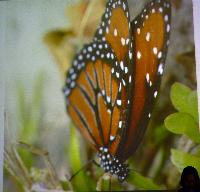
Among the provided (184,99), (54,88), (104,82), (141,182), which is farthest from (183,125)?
(54,88)

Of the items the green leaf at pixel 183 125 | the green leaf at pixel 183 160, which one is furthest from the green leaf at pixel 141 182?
the green leaf at pixel 183 125

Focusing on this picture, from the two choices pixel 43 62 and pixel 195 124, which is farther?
pixel 43 62

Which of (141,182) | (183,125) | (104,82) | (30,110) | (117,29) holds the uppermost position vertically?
(117,29)

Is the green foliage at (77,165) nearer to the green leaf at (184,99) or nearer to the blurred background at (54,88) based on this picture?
the blurred background at (54,88)

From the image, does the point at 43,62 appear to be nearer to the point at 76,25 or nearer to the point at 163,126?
the point at 76,25

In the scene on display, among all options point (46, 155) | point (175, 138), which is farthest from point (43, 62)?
point (175, 138)

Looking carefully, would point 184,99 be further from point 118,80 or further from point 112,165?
point 112,165
